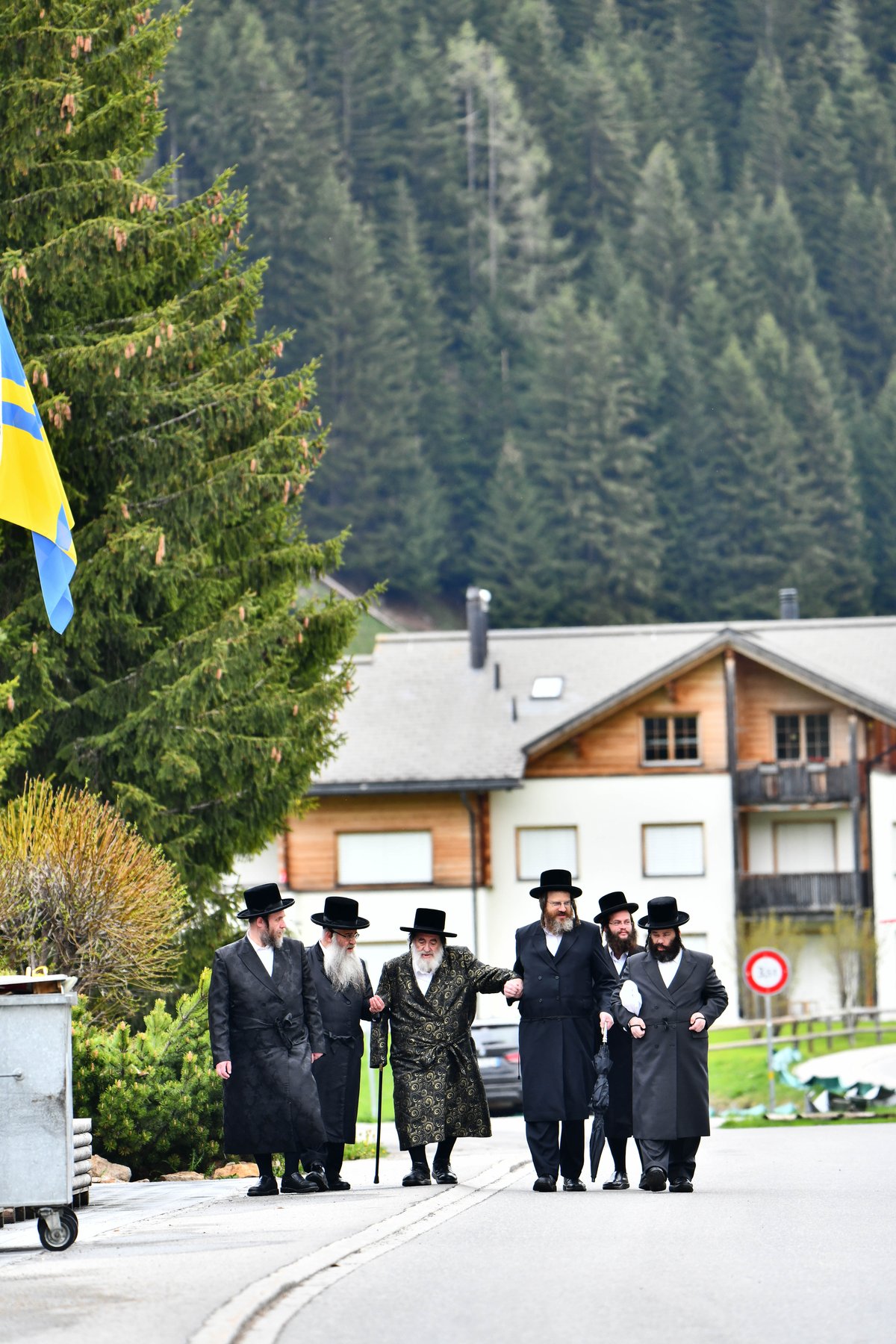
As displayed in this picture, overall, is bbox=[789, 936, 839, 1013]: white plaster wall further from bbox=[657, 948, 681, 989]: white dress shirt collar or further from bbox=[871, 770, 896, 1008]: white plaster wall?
bbox=[657, 948, 681, 989]: white dress shirt collar

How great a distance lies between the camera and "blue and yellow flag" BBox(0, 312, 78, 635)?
15.5 m

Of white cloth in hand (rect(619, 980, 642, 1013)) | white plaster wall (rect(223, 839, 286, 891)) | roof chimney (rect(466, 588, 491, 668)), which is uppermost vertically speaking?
roof chimney (rect(466, 588, 491, 668))

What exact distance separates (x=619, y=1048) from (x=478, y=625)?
44.8 m

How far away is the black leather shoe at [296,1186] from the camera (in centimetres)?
1384

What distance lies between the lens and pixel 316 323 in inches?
4392

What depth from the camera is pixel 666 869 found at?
186ft

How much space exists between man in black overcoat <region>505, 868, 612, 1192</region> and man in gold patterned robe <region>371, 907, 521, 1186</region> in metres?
0.23

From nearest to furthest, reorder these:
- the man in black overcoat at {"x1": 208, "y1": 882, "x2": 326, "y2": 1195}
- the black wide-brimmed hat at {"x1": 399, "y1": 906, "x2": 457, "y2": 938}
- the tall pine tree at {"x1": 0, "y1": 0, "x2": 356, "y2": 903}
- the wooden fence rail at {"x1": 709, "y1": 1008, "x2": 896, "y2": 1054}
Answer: the man in black overcoat at {"x1": 208, "y1": 882, "x2": 326, "y2": 1195}, the black wide-brimmed hat at {"x1": 399, "y1": 906, "x2": 457, "y2": 938}, the tall pine tree at {"x1": 0, "y1": 0, "x2": 356, "y2": 903}, the wooden fence rail at {"x1": 709, "y1": 1008, "x2": 896, "y2": 1054}

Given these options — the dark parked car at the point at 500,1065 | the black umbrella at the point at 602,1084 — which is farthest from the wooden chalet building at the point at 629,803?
the black umbrella at the point at 602,1084

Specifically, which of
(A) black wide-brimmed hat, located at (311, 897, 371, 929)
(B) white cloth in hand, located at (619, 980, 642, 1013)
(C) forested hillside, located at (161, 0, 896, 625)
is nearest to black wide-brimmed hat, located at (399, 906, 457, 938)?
(A) black wide-brimmed hat, located at (311, 897, 371, 929)

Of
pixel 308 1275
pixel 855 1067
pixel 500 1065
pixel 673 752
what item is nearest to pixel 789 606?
pixel 673 752

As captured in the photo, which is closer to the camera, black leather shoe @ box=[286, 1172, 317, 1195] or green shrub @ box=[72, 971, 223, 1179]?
black leather shoe @ box=[286, 1172, 317, 1195]

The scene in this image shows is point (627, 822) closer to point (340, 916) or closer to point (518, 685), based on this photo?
point (518, 685)

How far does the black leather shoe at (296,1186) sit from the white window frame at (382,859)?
41.5m
